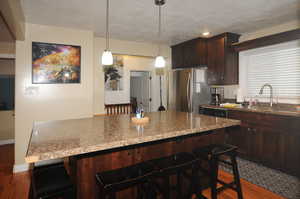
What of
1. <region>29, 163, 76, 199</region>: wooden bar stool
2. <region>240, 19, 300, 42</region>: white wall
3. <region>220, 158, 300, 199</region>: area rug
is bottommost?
<region>220, 158, 300, 199</region>: area rug

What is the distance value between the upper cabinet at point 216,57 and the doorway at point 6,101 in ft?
14.4

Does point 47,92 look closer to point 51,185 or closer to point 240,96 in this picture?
point 51,185

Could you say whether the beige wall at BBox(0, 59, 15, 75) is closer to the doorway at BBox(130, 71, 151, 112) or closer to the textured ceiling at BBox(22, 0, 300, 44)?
the textured ceiling at BBox(22, 0, 300, 44)

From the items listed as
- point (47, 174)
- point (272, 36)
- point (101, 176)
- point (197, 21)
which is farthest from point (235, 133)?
point (47, 174)

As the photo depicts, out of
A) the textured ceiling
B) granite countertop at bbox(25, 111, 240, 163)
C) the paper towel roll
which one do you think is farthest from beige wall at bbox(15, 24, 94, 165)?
the paper towel roll

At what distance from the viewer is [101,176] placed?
1.29m

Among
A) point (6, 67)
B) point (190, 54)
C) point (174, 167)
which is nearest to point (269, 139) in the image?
point (174, 167)

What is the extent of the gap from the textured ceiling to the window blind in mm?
521

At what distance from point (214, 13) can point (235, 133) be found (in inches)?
83.0

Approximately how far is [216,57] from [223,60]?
0.18 metres

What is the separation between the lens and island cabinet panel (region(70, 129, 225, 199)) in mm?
1442

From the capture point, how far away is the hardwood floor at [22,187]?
213cm

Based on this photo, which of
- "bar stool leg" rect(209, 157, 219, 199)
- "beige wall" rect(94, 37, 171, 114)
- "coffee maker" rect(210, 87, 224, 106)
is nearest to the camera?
"bar stool leg" rect(209, 157, 219, 199)

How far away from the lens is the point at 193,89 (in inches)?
150
